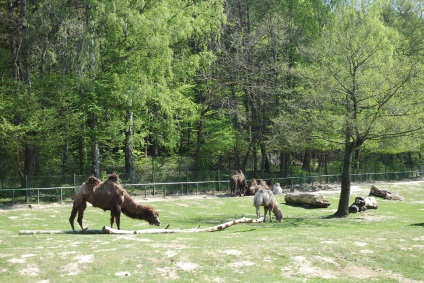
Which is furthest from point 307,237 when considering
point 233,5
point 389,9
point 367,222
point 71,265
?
point 389,9

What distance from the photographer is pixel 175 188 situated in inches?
1287

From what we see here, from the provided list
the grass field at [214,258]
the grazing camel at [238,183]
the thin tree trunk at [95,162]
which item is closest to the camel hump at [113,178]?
the grass field at [214,258]

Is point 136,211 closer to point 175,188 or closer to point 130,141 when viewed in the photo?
point 130,141

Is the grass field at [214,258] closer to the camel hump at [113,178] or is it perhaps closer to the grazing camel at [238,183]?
the camel hump at [113,178]

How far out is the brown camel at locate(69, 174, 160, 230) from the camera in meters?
14.4

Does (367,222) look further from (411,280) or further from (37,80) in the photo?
(37,80)

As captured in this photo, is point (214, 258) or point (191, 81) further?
point (191, 81)

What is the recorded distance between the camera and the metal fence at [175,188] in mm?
25453

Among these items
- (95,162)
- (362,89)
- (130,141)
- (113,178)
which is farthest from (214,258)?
(130,141)

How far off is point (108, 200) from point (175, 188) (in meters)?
→ 18.1

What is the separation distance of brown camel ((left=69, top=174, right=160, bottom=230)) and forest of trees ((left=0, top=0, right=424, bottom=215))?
10724 mm

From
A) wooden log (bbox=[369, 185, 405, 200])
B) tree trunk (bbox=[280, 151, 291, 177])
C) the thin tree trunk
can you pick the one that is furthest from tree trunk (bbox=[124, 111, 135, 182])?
wooden log (bbox=[369, 185, 405, 200])

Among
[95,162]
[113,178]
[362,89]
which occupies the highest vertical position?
[362,89]

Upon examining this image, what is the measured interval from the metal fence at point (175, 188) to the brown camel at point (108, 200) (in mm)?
11431
